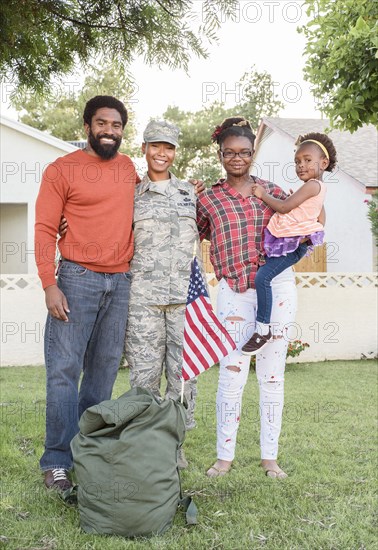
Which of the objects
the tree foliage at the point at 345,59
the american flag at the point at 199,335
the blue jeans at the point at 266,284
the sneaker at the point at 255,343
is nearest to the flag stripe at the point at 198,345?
the american flag at the point at 199,335

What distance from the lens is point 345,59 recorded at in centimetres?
777

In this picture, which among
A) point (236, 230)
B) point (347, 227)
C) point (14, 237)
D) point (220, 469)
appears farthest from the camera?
point (347, 227)

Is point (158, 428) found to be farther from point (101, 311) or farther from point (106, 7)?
point (106, 7)

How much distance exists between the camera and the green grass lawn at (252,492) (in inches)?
Result: 131

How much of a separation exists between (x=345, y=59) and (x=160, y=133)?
450cm

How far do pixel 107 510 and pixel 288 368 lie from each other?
798cm

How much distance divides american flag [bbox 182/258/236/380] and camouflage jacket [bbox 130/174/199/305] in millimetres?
115

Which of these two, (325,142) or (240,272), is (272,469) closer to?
(240,272)

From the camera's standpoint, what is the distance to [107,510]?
10.9 ft

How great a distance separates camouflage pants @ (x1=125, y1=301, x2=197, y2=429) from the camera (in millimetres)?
4133

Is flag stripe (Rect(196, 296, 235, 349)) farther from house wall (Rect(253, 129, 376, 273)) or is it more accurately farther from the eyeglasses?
house wall (Rect(253, 129, 376, 273))

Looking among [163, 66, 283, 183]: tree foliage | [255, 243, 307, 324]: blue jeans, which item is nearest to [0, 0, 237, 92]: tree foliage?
[255, 243, 307, 324]: blue jeans

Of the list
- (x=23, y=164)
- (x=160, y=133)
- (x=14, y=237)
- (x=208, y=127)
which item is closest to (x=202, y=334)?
(x=160, y=133)

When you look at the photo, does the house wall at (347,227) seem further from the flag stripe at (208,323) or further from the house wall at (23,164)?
the flag stripe at (208,323)
